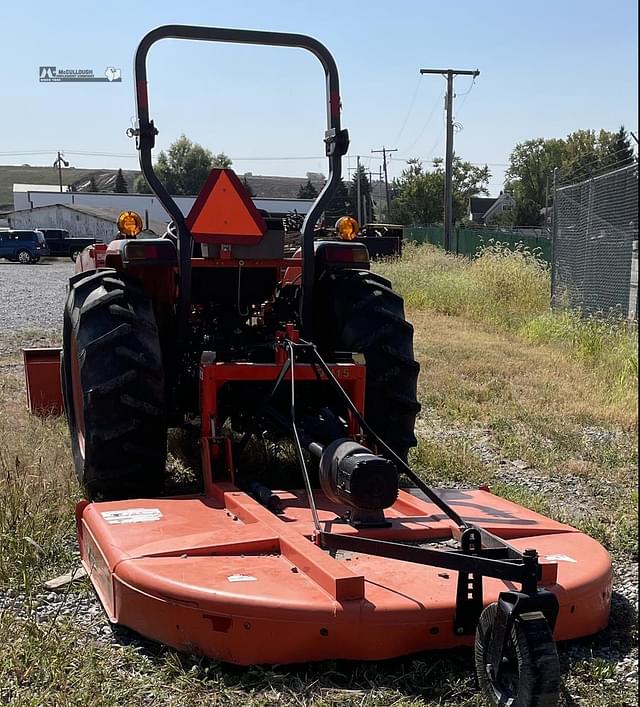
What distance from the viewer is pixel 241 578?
10.0ft

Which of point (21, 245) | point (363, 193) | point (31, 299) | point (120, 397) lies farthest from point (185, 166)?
point (363, 193)

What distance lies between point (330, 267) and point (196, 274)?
77cm

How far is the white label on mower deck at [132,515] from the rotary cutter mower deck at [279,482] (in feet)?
0.04

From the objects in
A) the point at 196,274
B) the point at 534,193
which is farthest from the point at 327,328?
the point at 534,193

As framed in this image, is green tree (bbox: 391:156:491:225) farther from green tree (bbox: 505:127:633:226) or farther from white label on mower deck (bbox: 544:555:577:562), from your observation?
white label on mower deck (bbox: 544:555:577:562)

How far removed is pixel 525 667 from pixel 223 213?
9.05 ft

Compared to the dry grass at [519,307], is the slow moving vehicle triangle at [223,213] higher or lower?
higher

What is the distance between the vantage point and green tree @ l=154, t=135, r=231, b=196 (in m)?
5.64

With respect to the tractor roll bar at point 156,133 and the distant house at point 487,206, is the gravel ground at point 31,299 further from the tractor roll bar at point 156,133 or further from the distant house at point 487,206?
the distant house at point 487,206

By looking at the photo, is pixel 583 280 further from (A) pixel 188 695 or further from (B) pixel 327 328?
(A) pixel 188 695

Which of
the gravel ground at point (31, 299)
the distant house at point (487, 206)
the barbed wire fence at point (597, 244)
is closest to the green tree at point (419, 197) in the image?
the distant house at point (487, 206)

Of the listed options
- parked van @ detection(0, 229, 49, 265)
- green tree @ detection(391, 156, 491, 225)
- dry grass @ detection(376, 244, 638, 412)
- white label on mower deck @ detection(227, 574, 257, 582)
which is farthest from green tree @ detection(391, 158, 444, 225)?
white label on mower deck @ detection(227, 574, 257, 582)

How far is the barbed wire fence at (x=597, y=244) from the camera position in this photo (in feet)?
32.7

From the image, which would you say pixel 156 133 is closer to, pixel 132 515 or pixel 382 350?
pixel 382 350
